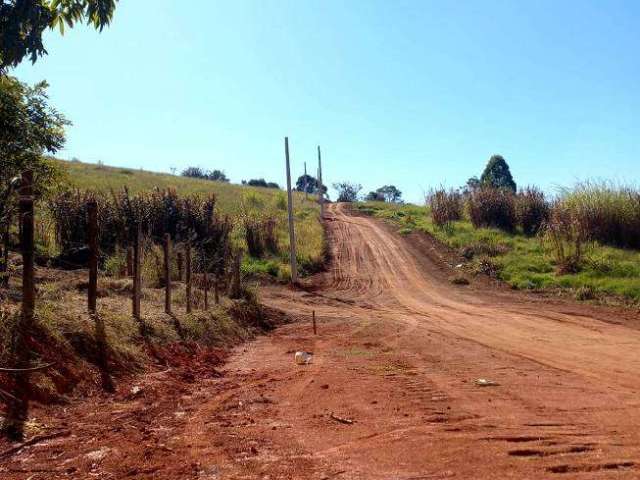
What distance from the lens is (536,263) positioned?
990 inches

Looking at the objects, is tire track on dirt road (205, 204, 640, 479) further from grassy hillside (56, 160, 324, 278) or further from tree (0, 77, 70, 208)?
grassy hillside (56, 160, 324, 278)

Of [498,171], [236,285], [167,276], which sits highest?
[498,171]

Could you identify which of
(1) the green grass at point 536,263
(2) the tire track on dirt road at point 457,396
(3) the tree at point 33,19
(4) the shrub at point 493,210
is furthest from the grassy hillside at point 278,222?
(3) the tree at point 33,19

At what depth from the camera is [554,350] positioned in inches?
442

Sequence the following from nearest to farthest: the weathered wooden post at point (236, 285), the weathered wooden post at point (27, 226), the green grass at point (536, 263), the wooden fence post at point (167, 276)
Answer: the weathered wooden post at point (27, 226) → the wooden fence post at point (167, 276) → the weathered wooden post at point (236, 285) → the green grass at point (536, 263)

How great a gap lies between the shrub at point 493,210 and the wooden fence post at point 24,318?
29.1 meters

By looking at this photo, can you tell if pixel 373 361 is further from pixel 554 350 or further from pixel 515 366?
pixel 554 350

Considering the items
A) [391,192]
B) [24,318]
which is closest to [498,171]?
[391,192]

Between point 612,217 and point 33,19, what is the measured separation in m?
25.1

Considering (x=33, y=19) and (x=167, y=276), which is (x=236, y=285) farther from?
(x=33, y=19)

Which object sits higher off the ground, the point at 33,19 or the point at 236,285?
the point at 33,19

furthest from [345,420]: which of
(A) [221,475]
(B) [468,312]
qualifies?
(B) [468,312]

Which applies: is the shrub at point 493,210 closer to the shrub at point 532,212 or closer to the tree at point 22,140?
the shrub at point 532,212

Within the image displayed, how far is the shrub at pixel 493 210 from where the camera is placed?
33.0 meters
